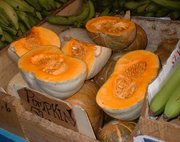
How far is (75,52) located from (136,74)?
1.11 ft

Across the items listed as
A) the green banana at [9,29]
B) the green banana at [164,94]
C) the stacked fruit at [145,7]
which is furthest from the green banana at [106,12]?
the green banana at [164,94]

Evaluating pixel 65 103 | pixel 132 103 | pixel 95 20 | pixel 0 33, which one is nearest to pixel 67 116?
pixel 65 103

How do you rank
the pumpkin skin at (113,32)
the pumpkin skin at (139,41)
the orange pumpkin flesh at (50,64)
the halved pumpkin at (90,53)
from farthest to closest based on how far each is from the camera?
the pumpkin skin at (139,41) < the pumpkin skin at (113,32) < the halved pumpkin at (90,53) < the orange pumpkin flesh at (50,64)

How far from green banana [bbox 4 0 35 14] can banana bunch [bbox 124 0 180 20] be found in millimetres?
589

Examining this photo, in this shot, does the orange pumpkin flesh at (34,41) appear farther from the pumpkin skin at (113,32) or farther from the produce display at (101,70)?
the pumpkin skin at (113,32)

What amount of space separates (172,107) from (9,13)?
1.28m

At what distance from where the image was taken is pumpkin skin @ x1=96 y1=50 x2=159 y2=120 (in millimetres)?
1543

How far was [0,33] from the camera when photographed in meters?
2.23

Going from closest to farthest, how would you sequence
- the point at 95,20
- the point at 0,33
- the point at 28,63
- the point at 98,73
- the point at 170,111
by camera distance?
the point at 170,111 < the point at 28,63 < the point at 98,73 < the point at 95,20 < the point at 0,33

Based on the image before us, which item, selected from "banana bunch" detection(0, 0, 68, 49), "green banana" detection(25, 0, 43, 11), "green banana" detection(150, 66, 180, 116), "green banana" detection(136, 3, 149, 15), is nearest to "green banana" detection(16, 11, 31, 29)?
"banana bunch" detection(0, 0, 68, 49)

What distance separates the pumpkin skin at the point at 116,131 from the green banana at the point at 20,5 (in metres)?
1.02

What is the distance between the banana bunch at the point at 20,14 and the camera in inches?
89.0

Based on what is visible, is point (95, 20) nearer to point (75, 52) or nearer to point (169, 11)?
point (75, 52)

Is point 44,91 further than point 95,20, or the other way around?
point 95,20
